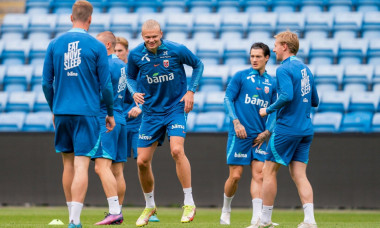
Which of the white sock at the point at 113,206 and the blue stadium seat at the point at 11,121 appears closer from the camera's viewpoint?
the white sock at the point at 113,206

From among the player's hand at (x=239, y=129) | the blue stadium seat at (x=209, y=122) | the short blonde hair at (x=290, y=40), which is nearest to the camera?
the short blonde hair at (x=290, y=40)

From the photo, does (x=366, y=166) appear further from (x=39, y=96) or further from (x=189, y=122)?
(x=39, y=96)

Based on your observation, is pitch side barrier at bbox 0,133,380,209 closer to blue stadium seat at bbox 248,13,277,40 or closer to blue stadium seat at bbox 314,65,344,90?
blue stadium seat at bbox 314,65,344,90

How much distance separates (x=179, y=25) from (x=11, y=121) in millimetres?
4824

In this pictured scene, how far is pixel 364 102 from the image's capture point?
13.8 meters

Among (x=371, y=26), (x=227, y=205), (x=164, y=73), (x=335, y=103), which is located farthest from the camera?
(x=371, y=26)

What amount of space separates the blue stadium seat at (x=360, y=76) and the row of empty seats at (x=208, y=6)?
2565 millimetres

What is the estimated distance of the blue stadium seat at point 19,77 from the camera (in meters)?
15.6

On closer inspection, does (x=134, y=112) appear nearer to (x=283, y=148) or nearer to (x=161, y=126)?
(x=161, y=126)

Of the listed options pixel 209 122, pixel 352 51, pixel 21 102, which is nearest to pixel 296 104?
pixel 209 122

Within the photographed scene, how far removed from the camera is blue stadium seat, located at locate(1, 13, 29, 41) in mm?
17484

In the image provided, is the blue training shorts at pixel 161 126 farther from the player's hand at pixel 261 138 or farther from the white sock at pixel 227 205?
the white sock at pixel 227 205

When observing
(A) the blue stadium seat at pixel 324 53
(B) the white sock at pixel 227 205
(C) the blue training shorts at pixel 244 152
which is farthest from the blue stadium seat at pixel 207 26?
(B) the white sock at pixel 227 205

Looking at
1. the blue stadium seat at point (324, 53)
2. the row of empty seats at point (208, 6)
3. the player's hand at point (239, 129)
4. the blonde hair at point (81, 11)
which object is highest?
the row of empty seats at point (208, 6)
